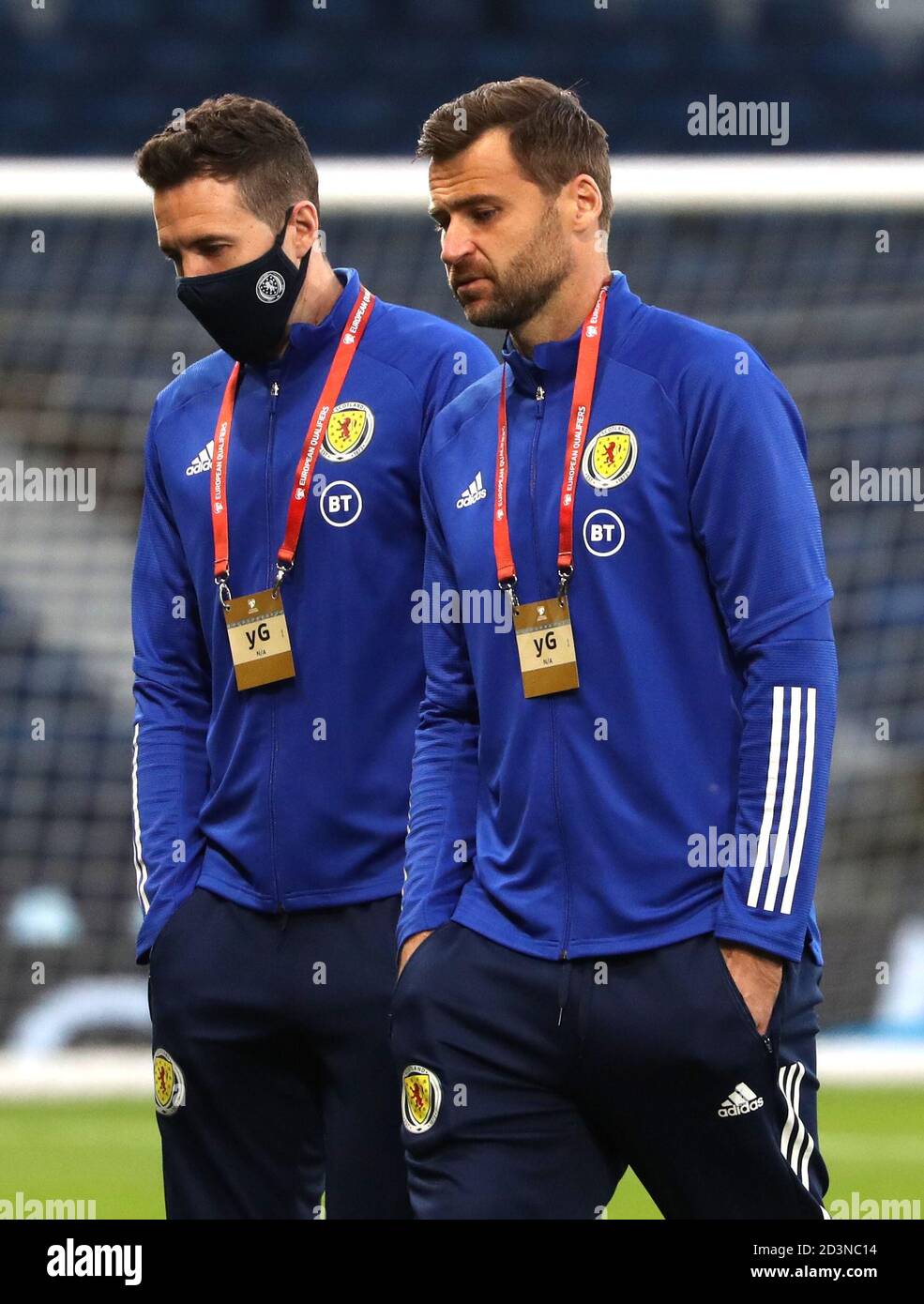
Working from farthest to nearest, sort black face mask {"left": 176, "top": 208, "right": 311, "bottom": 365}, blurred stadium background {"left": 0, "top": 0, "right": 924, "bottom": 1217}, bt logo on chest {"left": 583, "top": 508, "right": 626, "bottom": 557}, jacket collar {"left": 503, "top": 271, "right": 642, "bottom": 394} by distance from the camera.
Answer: blurred stadium background {"left": 0, "top": 0, "right": 924, "bottom": 1217} < black face mask {"left": 176, "top": 208, "right": 311, "bottom": 365} < jacket collar {"left": 503, "top": 271, "right": 642, "bottom": 394} < bt logo on chest {"left": 583, "top": 508, "right": 626, "bottom": 557}

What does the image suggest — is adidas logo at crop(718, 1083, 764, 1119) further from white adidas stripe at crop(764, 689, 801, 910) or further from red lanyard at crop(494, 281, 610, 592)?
red lanyard at crop(494, 281, 610, 592)

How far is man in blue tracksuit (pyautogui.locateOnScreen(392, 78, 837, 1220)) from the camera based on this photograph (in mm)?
2100

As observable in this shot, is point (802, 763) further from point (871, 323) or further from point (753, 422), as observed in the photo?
point (871, 323)

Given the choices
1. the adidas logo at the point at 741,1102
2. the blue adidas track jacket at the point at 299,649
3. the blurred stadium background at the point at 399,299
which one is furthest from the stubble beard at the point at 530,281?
the blurred stadium background at the point at 399,299

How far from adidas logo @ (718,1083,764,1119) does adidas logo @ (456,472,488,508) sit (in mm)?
745

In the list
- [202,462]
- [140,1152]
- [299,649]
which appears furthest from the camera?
[140,1152]

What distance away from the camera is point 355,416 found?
2.61 m

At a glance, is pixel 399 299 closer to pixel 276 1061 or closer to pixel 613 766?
pixel 276 1061

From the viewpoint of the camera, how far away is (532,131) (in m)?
2.28

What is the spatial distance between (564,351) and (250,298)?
0.54 m

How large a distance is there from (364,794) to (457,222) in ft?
2.44

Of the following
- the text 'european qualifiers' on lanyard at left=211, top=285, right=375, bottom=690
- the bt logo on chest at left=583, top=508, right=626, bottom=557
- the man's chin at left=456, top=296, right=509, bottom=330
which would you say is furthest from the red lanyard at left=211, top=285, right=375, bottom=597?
→ the bt logo on chest at left=583, top=508, right=626, bottom=557

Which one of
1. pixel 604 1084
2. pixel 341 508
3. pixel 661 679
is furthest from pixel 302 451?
pixel 604 1084

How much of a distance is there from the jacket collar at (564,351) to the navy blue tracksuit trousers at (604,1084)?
0.66 meters
